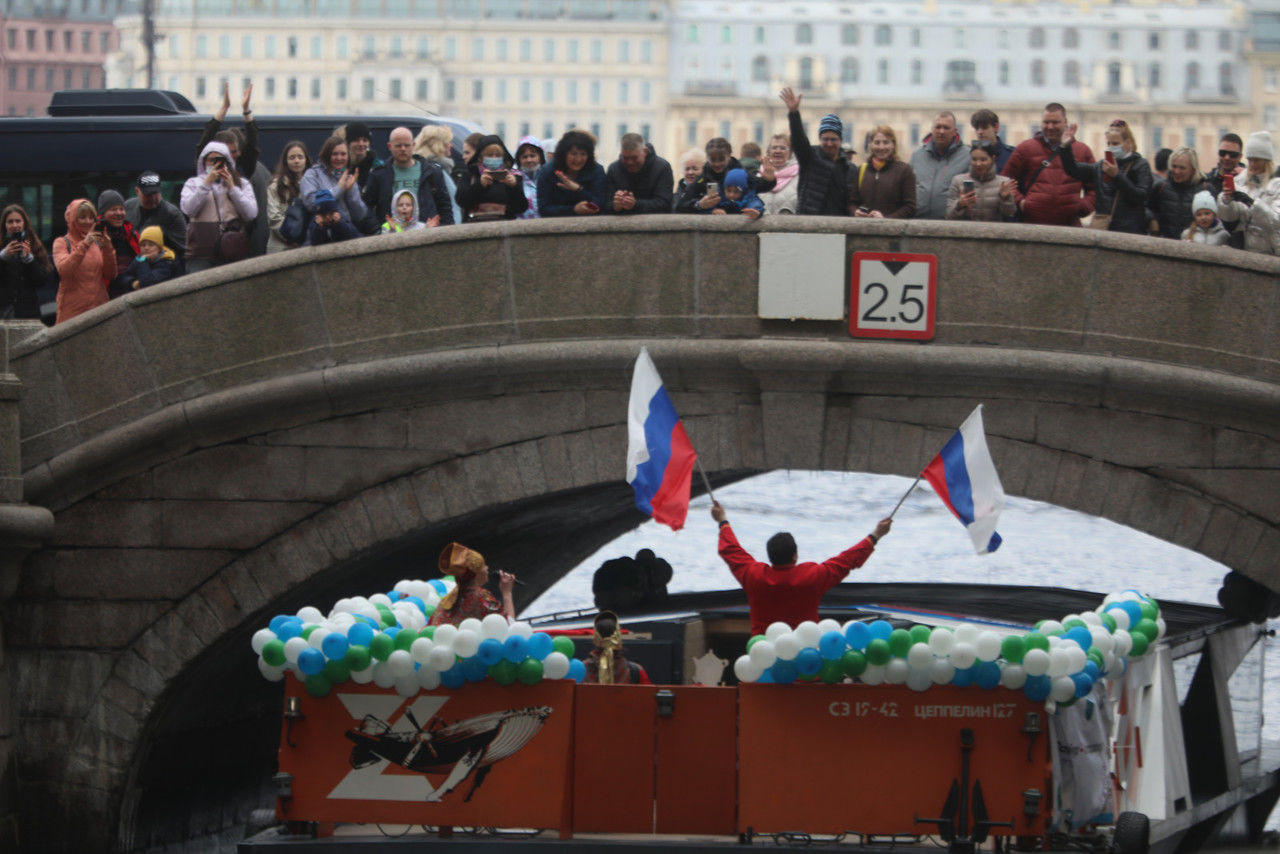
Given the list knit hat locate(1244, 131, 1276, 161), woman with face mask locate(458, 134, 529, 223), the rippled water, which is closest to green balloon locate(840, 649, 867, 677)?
woman with face mask locate(458, 134, 529, 223)

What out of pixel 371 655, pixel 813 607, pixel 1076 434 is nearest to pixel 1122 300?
pixel 1076 434

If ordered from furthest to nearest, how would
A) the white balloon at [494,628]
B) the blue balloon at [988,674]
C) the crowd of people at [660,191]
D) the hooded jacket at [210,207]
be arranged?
the hooded jacket at [210,207] < the crowd of people at [660,191] < the white balloon at [494,628] < the blue balloon at [988,674]

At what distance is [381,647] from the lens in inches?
377

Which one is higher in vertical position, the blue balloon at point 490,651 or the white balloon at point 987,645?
the white balloon at point 987,645

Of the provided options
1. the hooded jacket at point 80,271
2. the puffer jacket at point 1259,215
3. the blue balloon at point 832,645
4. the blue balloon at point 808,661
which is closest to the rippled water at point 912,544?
the hooded jacket at point 80,271

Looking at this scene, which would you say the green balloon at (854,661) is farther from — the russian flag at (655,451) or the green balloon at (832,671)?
the russian flag at (655,451)

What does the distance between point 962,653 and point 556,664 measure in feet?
6.03

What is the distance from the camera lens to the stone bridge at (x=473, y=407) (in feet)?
37.6

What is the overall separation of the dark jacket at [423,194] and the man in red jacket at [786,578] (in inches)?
162

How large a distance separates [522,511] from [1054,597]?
4.12 metres

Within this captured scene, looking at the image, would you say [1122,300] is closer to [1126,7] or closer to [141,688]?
[141,688]

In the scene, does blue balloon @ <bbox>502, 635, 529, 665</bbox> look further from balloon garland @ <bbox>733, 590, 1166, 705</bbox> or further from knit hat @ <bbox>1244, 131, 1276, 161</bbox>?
knit hat @ <bbox>1244, 131, 1276, 161</bbox>

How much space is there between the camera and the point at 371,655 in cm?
964

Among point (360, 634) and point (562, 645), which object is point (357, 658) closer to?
point (360, 634)
